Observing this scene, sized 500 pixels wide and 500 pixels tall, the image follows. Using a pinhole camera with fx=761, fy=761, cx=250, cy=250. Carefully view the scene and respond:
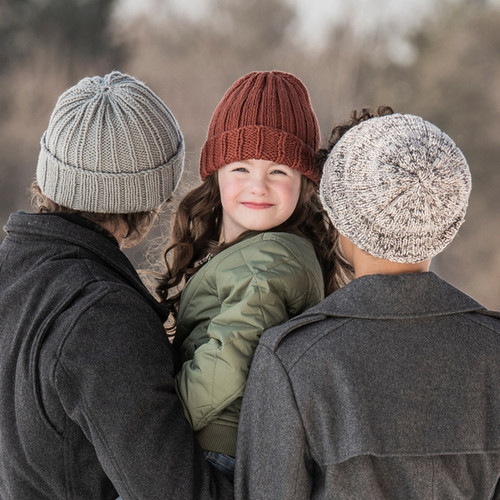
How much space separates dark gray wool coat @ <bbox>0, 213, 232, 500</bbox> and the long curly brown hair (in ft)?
1.70

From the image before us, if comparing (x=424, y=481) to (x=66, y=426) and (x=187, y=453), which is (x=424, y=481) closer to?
(x=187, y=453)

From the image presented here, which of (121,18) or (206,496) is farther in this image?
(121,18)

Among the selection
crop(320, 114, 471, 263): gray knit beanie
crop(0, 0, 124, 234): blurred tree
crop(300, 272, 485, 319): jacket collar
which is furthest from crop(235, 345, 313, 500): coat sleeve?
crop(0, 0, 124, 234): blurred tree

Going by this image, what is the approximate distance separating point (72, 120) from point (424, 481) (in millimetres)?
1107

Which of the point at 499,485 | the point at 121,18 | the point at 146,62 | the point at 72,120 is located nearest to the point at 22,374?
the point at 72,120

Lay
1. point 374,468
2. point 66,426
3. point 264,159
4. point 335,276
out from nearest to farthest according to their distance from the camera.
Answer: point 374,468
point 66,426
point 264,159
point 335,276

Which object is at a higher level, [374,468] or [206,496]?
[374,468]

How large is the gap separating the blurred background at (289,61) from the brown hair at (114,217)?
→ 1010 centimetres

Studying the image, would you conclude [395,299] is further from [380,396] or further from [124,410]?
[124,410]

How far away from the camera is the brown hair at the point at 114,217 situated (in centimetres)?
183

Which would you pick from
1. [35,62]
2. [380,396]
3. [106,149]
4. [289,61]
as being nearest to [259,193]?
[106,149]

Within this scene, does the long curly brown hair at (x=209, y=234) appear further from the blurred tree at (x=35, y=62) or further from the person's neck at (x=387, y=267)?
the blurred tree at (x=35, y=62)

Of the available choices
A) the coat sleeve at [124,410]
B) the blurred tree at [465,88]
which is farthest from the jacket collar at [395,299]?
the blurred tree at [465,88]

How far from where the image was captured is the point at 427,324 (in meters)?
1.51
